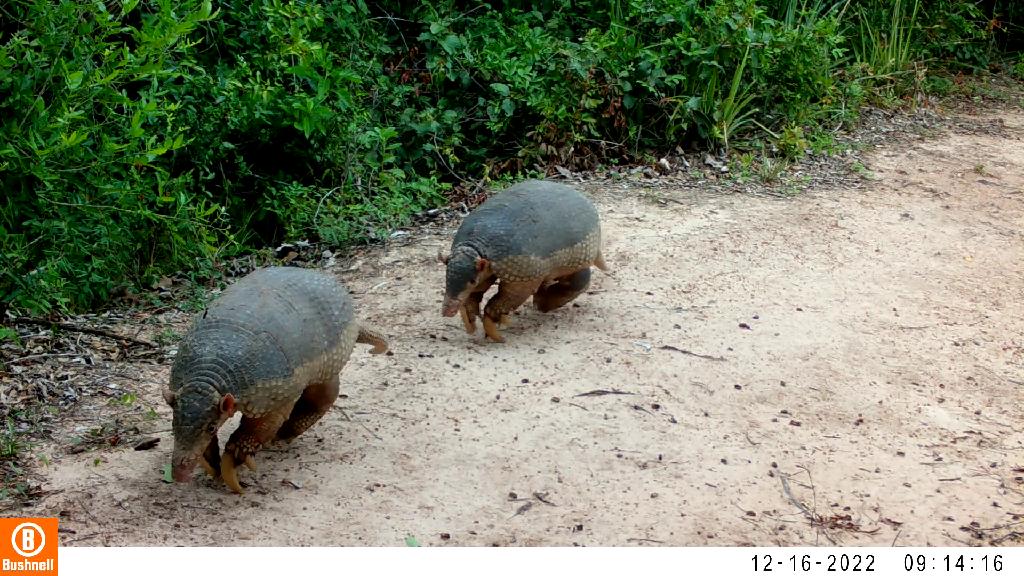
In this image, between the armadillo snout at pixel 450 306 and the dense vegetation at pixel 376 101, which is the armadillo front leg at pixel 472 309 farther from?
the dense vegetation at pixel 376 101

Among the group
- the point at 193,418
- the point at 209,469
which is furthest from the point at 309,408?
the point at 193,418

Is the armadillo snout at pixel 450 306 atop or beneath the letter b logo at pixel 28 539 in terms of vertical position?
atop

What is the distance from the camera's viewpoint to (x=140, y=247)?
6508 millimetres

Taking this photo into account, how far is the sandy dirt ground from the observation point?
13.0ft

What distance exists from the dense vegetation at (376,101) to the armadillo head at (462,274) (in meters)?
1.65

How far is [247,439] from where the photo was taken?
4121 millimetres

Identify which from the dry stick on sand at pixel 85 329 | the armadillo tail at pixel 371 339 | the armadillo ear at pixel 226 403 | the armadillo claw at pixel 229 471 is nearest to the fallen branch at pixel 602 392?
the armadillo tail at pixel 371 339

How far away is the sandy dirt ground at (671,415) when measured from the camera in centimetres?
397

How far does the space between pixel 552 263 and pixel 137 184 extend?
2555mm

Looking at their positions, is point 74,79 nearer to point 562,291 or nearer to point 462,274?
point 462,274

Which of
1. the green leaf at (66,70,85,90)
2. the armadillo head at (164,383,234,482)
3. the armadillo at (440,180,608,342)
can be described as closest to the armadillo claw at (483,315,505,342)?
the armadillo at (440,180,608,342)

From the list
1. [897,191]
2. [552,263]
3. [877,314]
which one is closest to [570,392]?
[552,263]

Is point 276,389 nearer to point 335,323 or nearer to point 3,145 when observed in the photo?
point 335,323
